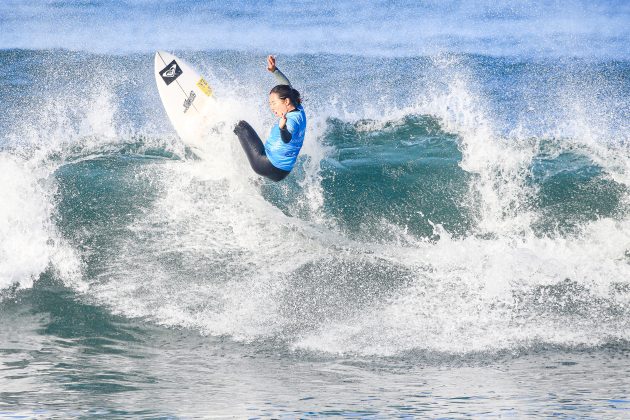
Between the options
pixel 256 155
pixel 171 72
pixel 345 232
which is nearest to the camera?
pixel 256 155

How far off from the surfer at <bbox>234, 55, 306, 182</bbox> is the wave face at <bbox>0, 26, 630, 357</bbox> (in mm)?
774

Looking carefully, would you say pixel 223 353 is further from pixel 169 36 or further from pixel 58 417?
pixel 169 36

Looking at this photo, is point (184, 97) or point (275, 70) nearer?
point (275, 70)

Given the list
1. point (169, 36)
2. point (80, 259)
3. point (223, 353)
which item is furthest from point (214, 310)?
point (169, 36)

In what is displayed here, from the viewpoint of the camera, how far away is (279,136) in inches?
312

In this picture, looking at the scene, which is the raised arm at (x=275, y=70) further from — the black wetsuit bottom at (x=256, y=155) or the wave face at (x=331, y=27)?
the wave face at (x=331, y=27)

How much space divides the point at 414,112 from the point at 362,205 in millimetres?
2490

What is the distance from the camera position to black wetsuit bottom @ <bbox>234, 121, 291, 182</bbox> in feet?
26.5

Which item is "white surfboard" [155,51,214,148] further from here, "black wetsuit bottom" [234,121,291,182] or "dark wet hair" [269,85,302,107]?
"dark wet hair" [269,85,302,107]

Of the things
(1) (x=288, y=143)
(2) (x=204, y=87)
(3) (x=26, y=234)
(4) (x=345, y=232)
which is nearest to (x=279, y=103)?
(1) (x=288, y=143)

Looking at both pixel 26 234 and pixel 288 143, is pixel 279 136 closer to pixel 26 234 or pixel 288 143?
pixel 288 143

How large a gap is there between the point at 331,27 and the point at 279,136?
512 inches

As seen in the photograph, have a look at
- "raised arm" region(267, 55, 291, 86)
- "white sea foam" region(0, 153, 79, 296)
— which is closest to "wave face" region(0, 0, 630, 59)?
"white sea foam" region(0, 153, 79, 296)

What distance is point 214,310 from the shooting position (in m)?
7.52
